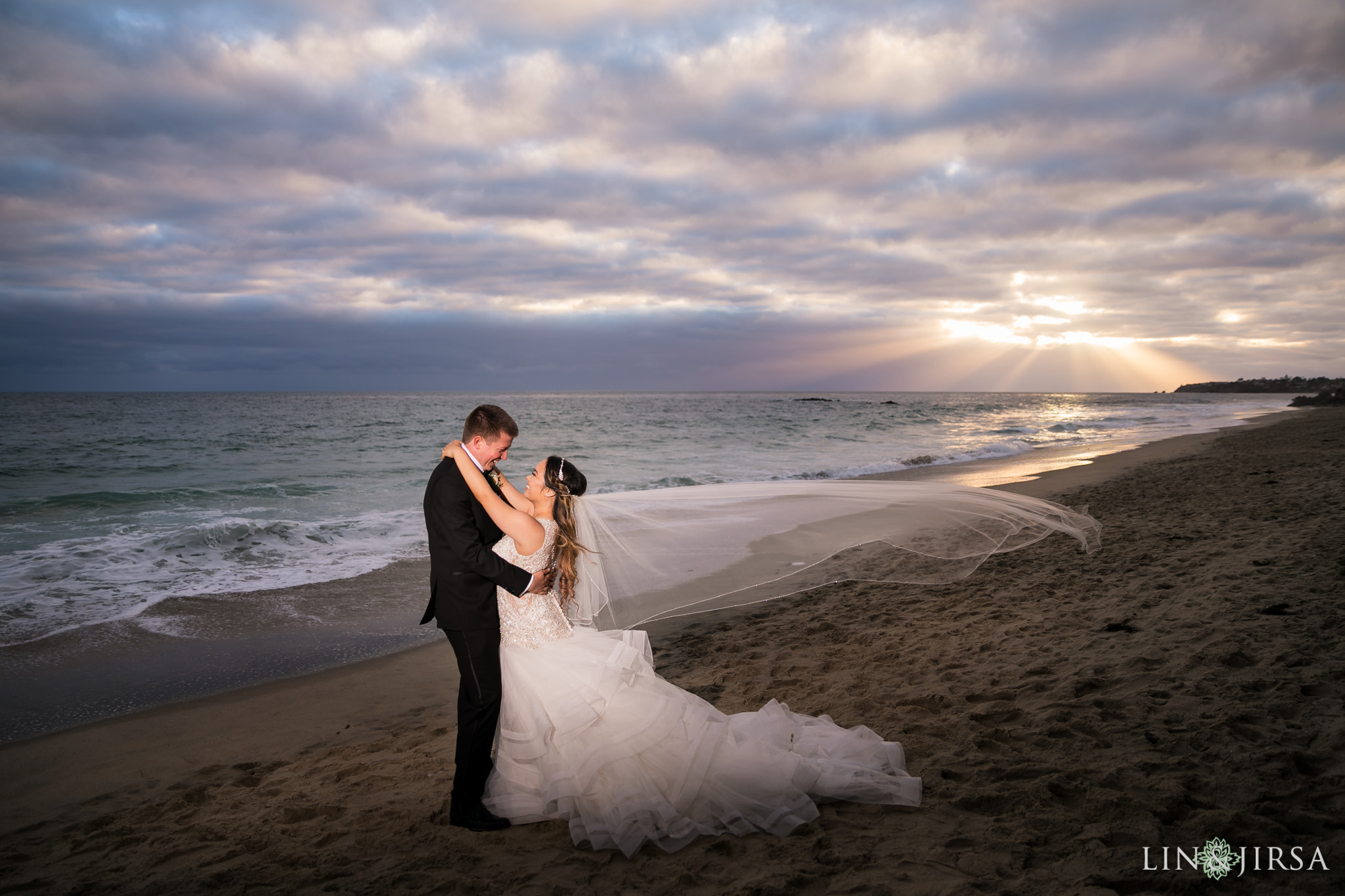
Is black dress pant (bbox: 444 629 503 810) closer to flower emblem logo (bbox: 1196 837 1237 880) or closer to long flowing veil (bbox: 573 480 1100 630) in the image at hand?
long flowing veil (bbox: 573 480 1100 630)

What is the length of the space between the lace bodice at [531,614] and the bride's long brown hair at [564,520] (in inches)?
3.2

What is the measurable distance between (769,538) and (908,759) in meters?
2.06

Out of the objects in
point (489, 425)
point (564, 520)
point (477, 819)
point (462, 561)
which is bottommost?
point (477, 819)

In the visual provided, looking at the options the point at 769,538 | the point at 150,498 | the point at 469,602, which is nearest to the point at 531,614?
the point at 469,602

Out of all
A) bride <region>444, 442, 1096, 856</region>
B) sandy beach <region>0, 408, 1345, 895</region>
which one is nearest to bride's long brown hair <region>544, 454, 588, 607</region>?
bride <region>444, 442, 1096, 856</region>

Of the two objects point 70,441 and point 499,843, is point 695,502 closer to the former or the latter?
point 499,843

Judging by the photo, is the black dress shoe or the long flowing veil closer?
the black dress shoe

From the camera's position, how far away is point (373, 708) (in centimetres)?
559

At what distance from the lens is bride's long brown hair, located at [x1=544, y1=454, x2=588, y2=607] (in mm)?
3904

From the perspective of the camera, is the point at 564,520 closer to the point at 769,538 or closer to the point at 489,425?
the point at 489,425

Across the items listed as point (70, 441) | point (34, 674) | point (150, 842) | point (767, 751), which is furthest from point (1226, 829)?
point (70, 441)

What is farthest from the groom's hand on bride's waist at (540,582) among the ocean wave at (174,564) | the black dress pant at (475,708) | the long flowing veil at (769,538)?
the ocean wave at (174,564)

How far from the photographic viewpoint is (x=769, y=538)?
5680mm

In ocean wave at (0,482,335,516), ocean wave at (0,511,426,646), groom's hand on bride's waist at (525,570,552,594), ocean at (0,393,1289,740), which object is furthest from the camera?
ocean wave at (0,482,335,516)
